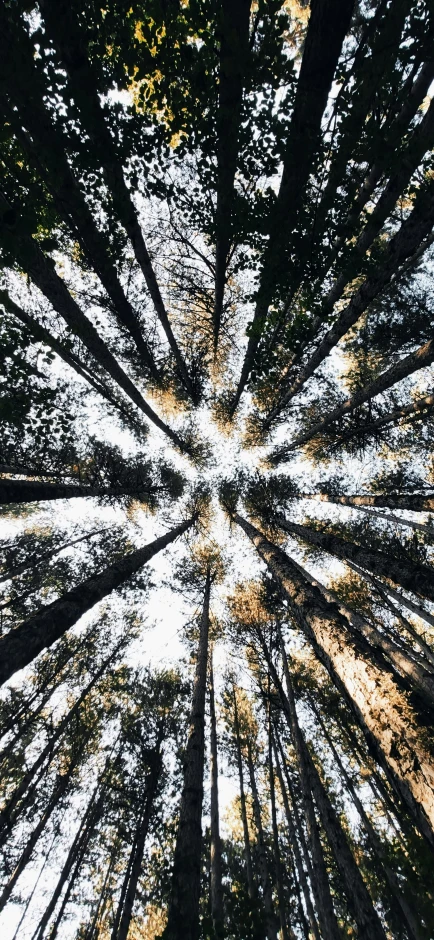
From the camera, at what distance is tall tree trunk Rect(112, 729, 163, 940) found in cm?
764

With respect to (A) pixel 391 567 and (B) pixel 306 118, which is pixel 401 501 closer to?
(A) pixel 391 567

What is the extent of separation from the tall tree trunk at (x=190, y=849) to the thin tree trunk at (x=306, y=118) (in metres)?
7.95

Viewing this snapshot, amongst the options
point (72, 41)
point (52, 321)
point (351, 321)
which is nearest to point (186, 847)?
point (351, 321)

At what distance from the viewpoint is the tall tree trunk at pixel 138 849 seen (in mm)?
7642

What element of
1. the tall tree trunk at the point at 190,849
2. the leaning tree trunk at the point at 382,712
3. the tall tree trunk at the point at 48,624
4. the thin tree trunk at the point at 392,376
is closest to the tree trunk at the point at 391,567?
the leaning tree trunk at the point at 382,712

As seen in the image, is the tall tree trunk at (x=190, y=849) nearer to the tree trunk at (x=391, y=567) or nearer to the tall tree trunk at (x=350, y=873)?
→ the tall tree trunk at (x=350, y=873)

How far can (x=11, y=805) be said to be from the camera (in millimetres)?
8258

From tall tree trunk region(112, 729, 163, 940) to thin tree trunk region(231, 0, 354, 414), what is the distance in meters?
11.6

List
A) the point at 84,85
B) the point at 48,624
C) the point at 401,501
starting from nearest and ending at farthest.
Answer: the point at 84,85 → the point at 48,624 → the point at 401,501

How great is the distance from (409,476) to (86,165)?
1238 centimetres

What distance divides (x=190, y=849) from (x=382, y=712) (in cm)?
450

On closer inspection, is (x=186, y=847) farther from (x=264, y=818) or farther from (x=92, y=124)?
(x=264, y=818)

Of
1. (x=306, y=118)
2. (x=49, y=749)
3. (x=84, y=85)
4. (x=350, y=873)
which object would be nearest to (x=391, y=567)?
(x=350, y=873)

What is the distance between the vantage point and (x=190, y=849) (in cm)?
479
